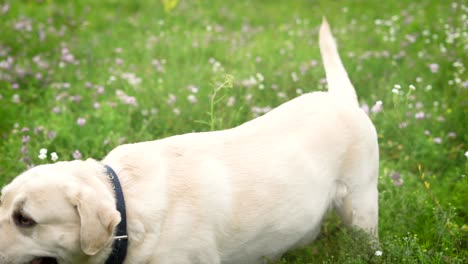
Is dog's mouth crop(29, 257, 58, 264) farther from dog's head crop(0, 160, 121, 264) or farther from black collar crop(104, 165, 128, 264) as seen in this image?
black collar crop(104, 165, 128, 264)

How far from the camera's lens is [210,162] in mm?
3092

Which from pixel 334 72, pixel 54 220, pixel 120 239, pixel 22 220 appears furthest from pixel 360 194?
pixel 22 220

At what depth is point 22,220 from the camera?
2.62m

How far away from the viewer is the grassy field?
161 inches

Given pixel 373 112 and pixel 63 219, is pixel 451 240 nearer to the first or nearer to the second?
pixel 373 112

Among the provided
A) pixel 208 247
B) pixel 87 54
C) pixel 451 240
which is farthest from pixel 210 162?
pixel 87 54

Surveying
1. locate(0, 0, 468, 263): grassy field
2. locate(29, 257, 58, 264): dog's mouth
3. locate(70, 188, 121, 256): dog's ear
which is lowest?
locate(0, 0, 468, 263): grassy field

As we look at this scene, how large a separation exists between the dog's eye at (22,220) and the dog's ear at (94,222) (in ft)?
0.73

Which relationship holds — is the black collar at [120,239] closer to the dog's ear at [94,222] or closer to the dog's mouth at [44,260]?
the dog's ear at [94,222]

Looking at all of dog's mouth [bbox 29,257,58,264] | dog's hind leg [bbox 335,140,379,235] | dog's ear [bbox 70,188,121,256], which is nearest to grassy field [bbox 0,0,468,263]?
dog's hind leg [bbox 335,140,379,235]

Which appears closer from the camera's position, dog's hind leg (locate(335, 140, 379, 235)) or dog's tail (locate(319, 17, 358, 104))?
dog's hind leg (locate(335, 140, 379, 235))

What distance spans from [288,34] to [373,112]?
253cm

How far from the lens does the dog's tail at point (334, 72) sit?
12.8 feet

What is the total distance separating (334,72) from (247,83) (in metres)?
1.52
